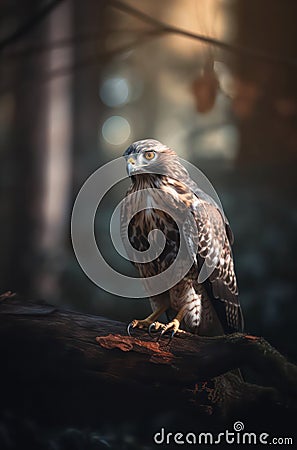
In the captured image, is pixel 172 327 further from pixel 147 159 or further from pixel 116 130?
pixel 116 130

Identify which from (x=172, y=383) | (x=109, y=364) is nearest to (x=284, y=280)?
(x=172, y=383)

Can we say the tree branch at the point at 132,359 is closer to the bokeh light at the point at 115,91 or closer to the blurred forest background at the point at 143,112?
the blurred forest background at the point at 143,112

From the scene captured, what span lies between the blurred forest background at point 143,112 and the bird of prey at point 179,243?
0.07 m

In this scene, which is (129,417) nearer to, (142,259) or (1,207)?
(142,259)

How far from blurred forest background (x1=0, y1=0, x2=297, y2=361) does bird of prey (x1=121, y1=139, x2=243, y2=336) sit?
7 centimetres

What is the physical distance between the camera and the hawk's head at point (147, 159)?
1347 millimetres

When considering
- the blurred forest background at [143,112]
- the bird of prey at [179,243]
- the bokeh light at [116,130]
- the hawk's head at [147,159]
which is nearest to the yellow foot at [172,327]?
the bird of prey at [179,243]

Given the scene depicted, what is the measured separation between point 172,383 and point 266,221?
465mm

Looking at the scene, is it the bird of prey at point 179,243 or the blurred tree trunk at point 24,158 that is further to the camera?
the blurred tree trunk at point 24,158

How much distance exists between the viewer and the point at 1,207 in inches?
58.9

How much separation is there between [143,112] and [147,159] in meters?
0.19

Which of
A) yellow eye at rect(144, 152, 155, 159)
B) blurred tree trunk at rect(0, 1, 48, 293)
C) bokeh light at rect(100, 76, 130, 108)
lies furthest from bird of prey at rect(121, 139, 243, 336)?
blurred tree trunk at rect(0, 1, 48, 293)

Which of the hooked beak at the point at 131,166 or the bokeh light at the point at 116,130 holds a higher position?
the bokeh light at the point at 116,130

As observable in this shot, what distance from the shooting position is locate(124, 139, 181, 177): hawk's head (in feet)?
4.42
